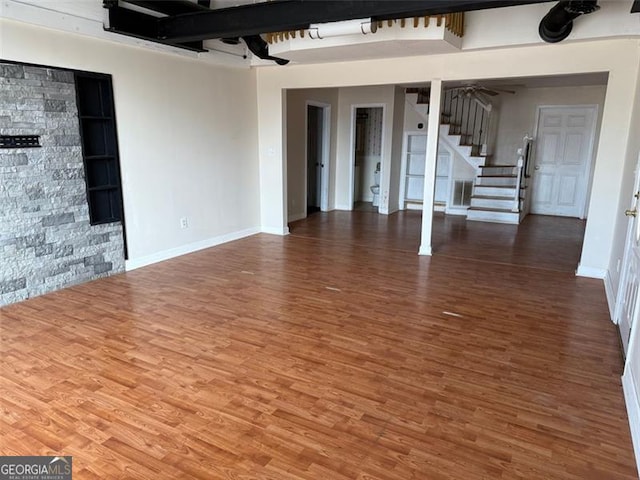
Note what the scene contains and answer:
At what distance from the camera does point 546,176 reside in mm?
8758

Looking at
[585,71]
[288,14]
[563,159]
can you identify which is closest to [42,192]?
[288,14]

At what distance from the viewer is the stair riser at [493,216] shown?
7875mm

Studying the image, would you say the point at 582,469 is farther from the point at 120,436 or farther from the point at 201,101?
the point at 201,101

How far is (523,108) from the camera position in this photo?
28.4 ft

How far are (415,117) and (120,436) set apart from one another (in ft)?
26.6

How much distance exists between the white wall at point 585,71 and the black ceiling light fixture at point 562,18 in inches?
12.1

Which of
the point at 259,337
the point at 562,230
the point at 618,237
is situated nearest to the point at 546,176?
the point at 562,230

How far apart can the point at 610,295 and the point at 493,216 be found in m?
4.17

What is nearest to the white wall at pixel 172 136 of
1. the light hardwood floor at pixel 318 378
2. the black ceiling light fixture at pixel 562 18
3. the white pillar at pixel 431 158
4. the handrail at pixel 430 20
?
the light hardwood floor at pixel 318 378

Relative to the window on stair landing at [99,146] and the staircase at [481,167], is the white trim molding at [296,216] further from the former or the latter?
the window on stair landing at [99,146]

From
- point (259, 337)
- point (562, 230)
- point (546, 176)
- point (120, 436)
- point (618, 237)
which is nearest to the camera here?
point (120, 436)

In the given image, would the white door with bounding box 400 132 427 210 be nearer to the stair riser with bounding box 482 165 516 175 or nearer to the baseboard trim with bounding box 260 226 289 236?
the stair riser with bounding box 482 165 516 175

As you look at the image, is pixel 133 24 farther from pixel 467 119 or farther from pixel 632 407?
pixel 467 119

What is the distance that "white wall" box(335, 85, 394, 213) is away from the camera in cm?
838
